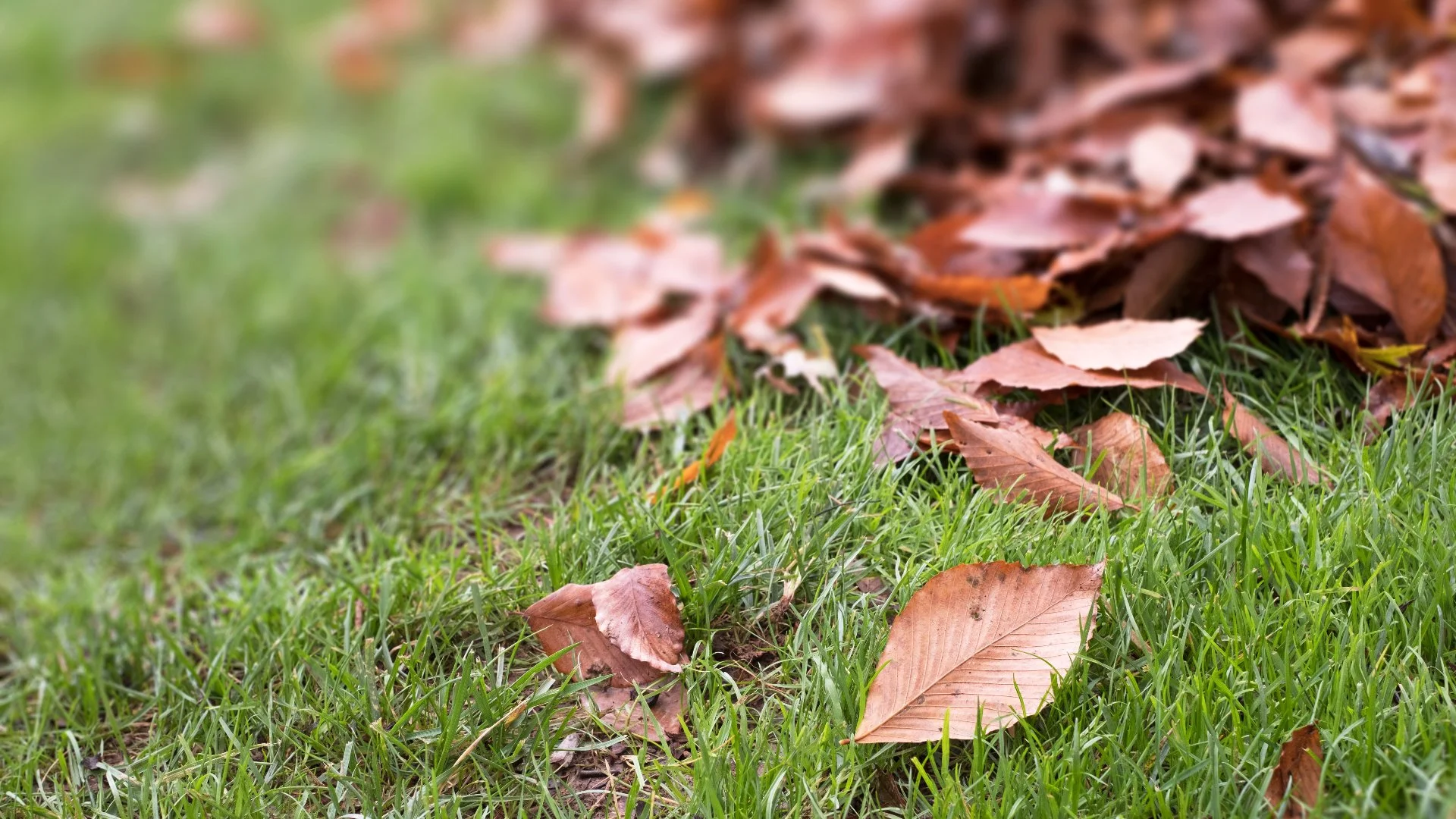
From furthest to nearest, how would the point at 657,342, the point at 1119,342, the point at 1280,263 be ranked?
the point at 657,342 < the point at 1280,263 < the point at 1119,342

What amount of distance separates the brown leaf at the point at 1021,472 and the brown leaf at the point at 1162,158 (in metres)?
0.63

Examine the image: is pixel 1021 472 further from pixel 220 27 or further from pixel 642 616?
pixel 220 27

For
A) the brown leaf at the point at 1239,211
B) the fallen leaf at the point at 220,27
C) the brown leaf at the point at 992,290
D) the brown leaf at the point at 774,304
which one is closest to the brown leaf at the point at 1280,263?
the brown leaf at the point at 1239,211

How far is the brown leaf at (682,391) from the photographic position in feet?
5.79

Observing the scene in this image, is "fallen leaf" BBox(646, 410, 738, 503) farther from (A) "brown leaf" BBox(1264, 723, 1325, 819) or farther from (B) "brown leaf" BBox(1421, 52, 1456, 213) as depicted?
(B) "brown leaf" BBox(1421, 52, 1456, 213)

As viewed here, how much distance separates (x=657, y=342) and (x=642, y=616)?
0.66 m

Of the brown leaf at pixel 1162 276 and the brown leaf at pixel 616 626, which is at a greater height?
the brown leaf at pixel 1162 276

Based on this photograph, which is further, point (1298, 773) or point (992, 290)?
point (992, 290)

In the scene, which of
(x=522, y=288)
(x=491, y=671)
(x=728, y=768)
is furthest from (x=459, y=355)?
(x=728, y=768)

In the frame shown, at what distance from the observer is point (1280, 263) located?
1682 millimetres

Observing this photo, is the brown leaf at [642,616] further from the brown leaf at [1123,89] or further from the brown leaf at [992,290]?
the brown leaf at [1123,89]

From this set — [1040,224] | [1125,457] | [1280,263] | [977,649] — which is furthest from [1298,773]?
[1040,224]

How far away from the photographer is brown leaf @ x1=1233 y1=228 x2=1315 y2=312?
5.42ft

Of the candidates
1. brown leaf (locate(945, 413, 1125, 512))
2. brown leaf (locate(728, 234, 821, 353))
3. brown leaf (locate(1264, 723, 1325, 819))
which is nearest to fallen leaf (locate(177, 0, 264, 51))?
brown leaf (locate(728, 234, 821, 353))
